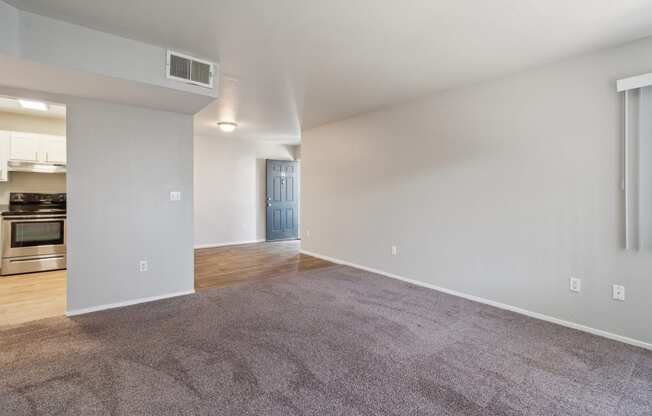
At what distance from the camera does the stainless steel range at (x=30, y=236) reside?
4.49m

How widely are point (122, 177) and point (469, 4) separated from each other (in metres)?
3.53

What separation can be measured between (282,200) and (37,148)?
15.3 ft

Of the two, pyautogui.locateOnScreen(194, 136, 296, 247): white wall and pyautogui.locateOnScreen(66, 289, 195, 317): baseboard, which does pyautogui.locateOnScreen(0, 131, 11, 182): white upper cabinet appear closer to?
pyautogui.locateOnScreen(194, 136, 296, 247): white wall

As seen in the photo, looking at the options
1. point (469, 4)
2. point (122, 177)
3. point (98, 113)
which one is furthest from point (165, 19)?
point (469, 4)

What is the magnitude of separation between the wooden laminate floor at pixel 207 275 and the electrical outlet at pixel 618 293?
3582 millimetres

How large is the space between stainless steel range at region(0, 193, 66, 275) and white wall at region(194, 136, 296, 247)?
2.36m

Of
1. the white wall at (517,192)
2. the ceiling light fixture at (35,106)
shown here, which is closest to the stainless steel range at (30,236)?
the ceiling light fixture at (35,106)

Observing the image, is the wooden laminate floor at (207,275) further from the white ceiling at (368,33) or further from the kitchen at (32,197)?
the white ceiling at (368,33)

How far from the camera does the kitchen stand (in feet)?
14.6

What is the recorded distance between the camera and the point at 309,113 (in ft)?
16.3

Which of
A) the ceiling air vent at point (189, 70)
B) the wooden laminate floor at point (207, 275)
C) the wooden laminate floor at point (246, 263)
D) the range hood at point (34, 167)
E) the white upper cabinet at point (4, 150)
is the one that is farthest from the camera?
the range hood at point (34, 167)

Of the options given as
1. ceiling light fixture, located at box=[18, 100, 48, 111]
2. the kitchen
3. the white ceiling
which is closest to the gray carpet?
the kitchen

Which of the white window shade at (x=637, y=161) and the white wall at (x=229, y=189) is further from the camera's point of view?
the white wall at (x=229, y=189)

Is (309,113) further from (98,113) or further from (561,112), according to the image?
(561,112)
